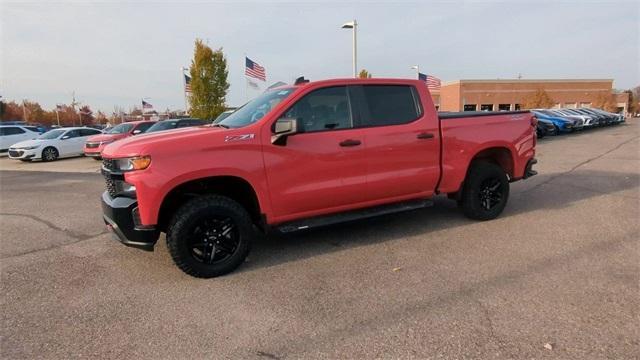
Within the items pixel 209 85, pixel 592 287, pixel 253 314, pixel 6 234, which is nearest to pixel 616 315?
pixel 592 287

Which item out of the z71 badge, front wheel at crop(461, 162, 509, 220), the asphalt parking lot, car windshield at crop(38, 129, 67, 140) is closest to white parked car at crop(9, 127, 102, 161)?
car windshield at crop(38, 129, 67, 140)

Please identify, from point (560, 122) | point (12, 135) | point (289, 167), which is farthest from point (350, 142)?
point (12, 135)

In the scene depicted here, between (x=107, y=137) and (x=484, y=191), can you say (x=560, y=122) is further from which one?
(x=107, y=137)

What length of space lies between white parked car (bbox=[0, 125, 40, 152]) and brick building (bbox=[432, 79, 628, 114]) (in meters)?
56.5

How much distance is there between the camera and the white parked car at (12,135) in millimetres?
22141

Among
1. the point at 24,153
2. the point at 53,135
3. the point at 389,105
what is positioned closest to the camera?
the point at 389,105

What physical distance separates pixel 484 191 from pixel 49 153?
19.1 meters

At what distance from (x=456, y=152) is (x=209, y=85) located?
2595cm

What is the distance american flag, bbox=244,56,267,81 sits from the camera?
22.4 meters

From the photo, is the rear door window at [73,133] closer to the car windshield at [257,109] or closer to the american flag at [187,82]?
the american flag at [187,82]

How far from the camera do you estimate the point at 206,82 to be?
94.1ft

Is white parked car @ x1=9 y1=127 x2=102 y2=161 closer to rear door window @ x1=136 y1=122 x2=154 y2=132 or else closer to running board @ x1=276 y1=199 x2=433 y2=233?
rear door window @ x1=136 y1=122 x2=154 y2=132

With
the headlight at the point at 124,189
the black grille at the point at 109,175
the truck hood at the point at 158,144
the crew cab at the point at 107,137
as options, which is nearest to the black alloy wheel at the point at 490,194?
the truck hood at the point at 158,144

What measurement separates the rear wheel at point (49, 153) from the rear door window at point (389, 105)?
60.1 feet
